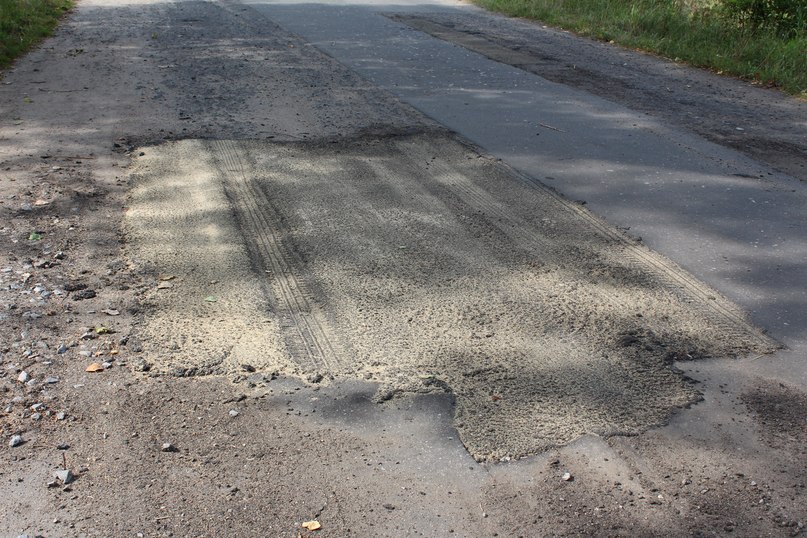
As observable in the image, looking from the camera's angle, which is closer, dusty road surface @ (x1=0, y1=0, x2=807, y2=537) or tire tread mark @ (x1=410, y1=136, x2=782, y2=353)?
dusty road surface @ (x1=0, y1=0, x2=807, y2=537)

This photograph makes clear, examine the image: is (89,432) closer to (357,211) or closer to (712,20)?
(357,211)

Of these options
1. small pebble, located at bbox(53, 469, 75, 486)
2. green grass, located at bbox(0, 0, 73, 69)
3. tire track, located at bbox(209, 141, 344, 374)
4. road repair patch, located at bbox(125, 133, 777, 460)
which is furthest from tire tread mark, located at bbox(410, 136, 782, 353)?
green grass, located at bbox(0, 0, 73, 69)

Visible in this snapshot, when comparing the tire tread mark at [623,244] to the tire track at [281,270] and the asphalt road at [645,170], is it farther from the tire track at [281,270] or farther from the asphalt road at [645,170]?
the tire track at [281,270]

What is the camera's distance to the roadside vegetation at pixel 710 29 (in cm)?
1091

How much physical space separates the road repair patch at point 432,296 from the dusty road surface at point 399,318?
18mm

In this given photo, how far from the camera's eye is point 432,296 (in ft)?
14.8

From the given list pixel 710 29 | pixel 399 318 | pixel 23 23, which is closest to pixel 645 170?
pixel 399 318

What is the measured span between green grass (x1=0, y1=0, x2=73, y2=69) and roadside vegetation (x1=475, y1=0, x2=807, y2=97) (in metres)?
8.92

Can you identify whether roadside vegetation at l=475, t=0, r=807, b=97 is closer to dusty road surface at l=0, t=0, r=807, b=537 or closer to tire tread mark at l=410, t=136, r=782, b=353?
dusty road surface at l=0, t=0, r=807, b=537

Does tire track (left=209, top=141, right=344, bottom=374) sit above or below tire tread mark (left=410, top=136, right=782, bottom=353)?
below

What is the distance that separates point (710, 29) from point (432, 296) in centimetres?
1065

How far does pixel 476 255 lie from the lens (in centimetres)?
509

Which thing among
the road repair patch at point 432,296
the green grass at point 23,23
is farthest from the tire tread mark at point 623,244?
the green grass at point 23,23

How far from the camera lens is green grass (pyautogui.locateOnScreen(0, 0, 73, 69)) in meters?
11.4
